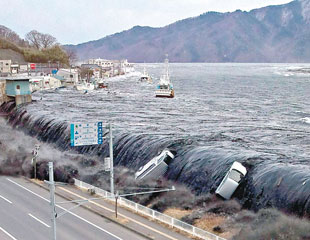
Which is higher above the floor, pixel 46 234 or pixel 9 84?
pixel 9 84

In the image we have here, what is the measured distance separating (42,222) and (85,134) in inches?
308

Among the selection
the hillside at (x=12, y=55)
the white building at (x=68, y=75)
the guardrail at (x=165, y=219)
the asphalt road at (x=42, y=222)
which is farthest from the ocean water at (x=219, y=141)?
the hillside at (x=12, y=55)

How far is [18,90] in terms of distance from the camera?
254 feet

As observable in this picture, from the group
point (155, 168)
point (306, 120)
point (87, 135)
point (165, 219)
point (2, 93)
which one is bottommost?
point (306, 120)

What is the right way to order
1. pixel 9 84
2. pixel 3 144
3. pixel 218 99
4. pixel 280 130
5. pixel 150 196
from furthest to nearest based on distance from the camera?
pixel 218 99
pixel 9 84
pixel 280 130
pixel 3 144
pixel 150 196

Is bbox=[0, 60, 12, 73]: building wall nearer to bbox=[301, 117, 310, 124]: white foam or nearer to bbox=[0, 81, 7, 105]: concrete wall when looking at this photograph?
bbox=[0, 81, 7, 105]: concrete wall

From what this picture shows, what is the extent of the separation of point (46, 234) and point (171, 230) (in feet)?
25.3

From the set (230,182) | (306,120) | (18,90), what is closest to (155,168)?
(230,182)

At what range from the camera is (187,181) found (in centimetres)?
3669

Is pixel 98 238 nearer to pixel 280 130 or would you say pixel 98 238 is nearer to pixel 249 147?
pixel 249 147

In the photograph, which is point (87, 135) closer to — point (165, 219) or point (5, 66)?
point (165, 219)

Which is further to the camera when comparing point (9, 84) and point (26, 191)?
point (9, 84)

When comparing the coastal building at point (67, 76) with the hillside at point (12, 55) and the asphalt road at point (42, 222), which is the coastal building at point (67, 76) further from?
the asphalt road at point (42, 222)

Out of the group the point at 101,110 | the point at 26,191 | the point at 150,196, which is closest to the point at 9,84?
the point at 101,110
